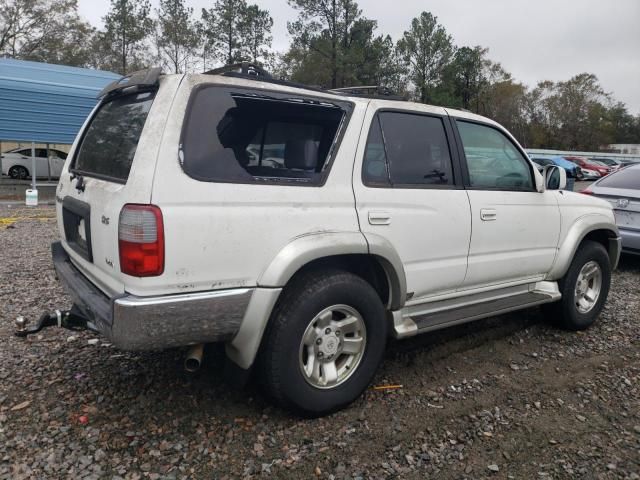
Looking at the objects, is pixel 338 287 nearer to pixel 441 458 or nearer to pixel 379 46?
pixel 441 458

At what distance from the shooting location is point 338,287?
116 inches

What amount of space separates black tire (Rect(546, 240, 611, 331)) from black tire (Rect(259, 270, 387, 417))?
2239 millimetres

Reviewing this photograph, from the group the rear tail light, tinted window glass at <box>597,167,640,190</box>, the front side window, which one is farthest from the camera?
tinted window glass at <box>597,167,640,190</box>

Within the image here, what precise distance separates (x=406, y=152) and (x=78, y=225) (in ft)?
6.89

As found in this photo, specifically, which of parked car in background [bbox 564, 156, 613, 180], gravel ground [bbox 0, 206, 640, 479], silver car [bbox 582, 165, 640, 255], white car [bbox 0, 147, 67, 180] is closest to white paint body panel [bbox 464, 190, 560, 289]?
gravel ground [bbox 0, 206, 640, 479]

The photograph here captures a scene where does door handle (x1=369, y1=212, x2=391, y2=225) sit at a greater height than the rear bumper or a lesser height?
greater

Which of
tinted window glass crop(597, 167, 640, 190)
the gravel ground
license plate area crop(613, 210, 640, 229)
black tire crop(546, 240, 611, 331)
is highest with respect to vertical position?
tinted window glass crop(597, 167, 640, 190)

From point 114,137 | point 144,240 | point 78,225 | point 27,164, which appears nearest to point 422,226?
point 144,240

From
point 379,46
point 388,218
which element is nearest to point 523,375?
point 388,218

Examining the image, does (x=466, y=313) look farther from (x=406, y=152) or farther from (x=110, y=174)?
(x=110, y=174)

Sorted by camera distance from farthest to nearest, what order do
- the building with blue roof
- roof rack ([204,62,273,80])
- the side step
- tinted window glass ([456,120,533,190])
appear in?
the building with blue roof < tinted window glass ([456,120,533,190]) < the side step < roof rack ([204,62,273,80])

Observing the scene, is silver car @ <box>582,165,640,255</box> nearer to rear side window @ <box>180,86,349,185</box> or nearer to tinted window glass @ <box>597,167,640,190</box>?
tinted window glass @ <box>597,167,640,190</box>

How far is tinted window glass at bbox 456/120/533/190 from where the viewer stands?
151 inches

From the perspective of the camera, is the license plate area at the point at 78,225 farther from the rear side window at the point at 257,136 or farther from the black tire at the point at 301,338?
the black tire at the point at 301,338
